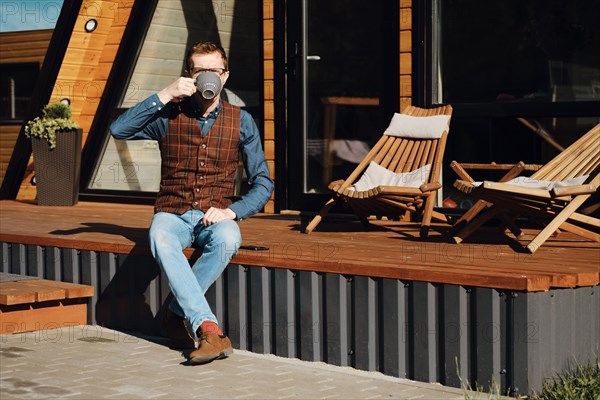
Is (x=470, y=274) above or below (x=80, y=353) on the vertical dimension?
above

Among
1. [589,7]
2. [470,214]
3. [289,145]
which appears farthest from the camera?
[289,145]

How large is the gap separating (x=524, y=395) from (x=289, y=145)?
424 cm

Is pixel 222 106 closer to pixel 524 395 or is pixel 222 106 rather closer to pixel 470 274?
pixel 470 274

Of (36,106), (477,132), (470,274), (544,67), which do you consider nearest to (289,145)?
(477,132)

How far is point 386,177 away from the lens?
6906 mm

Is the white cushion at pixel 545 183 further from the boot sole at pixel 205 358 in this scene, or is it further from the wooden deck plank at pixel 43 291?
the wooden deck plank at pixel 43 291

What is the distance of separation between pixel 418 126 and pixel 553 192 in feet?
5.79

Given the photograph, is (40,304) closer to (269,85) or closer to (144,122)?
(144,122)

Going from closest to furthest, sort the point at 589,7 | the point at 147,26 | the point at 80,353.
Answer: the point at 80,353, the point at 589,7, the point at 147,26

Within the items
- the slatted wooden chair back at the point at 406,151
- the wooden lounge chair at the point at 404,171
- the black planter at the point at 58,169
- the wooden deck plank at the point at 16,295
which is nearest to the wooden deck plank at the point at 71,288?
the wooden deck plank at the point at 16,295

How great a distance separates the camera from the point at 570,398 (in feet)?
13.6

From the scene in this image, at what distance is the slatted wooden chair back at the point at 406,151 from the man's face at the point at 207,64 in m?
1.78

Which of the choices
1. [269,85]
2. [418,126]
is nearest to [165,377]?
[418,126]

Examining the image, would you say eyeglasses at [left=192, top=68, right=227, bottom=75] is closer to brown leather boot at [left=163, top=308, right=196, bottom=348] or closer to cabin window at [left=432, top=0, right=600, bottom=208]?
brown leather boot at [left=163, top=308, right=196, bottom=348]
